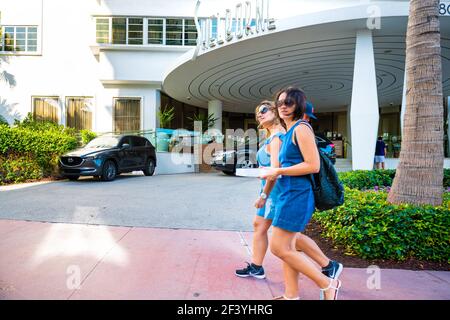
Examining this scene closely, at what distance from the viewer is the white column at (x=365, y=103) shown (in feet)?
30.6

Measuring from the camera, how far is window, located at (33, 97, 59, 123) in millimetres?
16303

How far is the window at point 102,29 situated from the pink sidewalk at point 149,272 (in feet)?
45.7

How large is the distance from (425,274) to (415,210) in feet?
2.31

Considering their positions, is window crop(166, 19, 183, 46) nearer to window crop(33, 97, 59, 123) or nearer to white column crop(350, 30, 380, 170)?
window crop(33, 97, 59, 123)

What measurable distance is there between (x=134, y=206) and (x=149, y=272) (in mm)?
3218

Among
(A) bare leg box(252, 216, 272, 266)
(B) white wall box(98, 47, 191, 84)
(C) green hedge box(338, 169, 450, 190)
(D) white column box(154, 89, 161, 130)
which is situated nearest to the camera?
(A) bare leg box(252, 216, 272, 266)

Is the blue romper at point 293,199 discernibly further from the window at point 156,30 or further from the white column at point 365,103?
the window at point 156,30

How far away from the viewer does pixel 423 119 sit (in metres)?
3.92

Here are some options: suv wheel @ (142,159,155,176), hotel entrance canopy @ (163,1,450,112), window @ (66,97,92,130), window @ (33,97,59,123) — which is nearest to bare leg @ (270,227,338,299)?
hotel entrance canopy @ (163,1,450,112)

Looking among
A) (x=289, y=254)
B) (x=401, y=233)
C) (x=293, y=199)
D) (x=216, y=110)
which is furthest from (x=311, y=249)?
(x=216, y=110)

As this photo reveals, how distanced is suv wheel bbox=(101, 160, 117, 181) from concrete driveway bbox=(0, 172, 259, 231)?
113 cm

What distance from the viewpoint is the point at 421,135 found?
3.91m

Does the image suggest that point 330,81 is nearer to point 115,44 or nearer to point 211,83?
point 211,83

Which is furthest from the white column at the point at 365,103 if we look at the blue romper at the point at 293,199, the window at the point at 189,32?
the window at the point at 189,32
